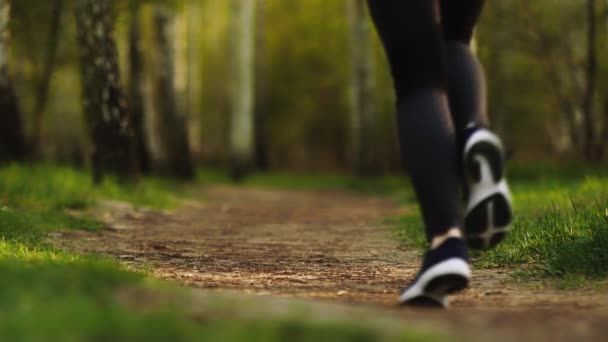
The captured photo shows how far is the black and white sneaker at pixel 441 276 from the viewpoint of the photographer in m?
2.51

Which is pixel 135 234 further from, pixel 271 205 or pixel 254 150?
pixel 254 150

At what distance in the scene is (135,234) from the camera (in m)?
5.96

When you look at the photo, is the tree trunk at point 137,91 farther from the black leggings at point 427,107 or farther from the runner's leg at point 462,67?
the black leggings at point 427,107

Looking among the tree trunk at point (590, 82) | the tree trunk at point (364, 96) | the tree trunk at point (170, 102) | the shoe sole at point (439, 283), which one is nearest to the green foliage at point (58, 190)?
the shoe sole at point (439, 283)

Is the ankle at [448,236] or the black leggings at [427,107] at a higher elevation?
the black leggings at [427,107]

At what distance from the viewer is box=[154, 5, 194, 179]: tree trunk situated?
51.6ft

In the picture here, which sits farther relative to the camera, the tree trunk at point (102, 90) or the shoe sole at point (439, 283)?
the tree trunk at point (102, 90)

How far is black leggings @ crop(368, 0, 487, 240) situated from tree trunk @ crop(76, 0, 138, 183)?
7.24 meters

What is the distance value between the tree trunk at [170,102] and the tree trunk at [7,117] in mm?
5733

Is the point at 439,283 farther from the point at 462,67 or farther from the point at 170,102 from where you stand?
the point at 170,102

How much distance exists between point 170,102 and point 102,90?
6.39 metres

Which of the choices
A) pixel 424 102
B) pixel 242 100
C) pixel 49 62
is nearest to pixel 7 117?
pixel 49 62

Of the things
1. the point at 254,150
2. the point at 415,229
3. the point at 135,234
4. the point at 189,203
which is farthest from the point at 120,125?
the point at 254,150

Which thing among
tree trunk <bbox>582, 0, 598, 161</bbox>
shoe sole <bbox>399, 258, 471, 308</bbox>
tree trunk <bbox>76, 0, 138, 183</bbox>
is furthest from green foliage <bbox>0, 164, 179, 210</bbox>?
tree trunk <bbox>582, 0, 598, 161</bbox>
